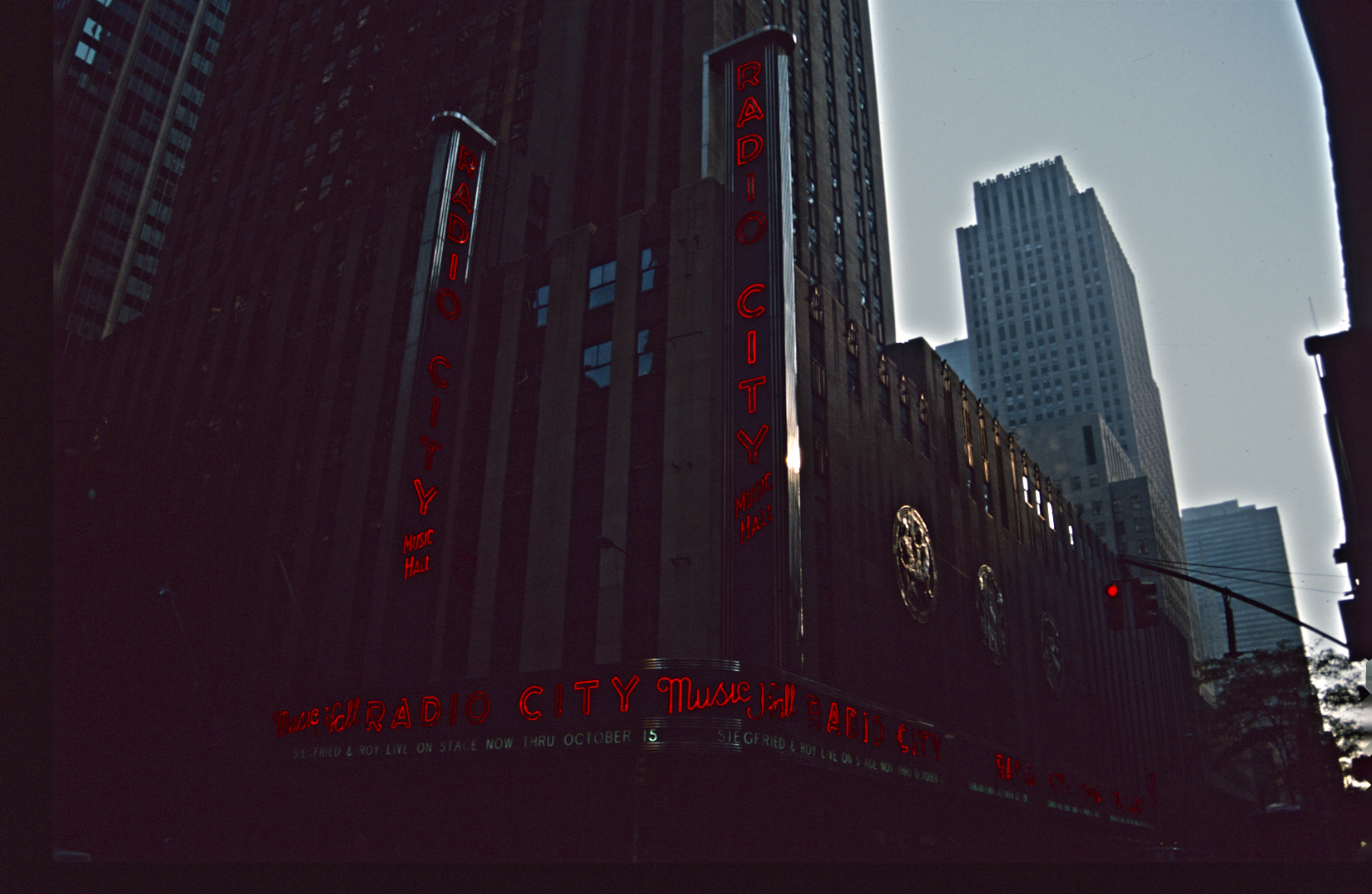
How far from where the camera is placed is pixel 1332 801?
66.6 m

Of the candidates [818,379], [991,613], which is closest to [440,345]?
[818,379]

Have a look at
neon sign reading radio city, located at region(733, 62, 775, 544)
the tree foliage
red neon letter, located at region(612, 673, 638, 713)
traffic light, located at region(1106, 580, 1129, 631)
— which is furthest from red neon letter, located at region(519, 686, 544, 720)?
the tree foliage

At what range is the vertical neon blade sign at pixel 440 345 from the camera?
4059cm

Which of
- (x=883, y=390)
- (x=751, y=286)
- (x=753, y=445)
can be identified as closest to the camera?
(x=753, y=445)

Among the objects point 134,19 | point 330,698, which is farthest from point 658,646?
point 134,19

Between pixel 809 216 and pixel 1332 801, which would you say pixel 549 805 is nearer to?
pixel 809 216

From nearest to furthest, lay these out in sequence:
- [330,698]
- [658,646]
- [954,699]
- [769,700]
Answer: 1. [769,700]
2. [658,646]
3. [330,698]
4. [954,699]

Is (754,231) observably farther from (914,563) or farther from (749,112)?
(914,563)

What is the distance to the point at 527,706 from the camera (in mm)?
35594

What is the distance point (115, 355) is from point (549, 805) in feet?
174

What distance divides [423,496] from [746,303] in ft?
50.8

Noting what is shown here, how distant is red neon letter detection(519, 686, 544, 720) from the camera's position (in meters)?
35.3

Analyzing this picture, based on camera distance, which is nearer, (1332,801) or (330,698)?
(330,698)

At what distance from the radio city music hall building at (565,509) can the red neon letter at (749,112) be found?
132 mm
